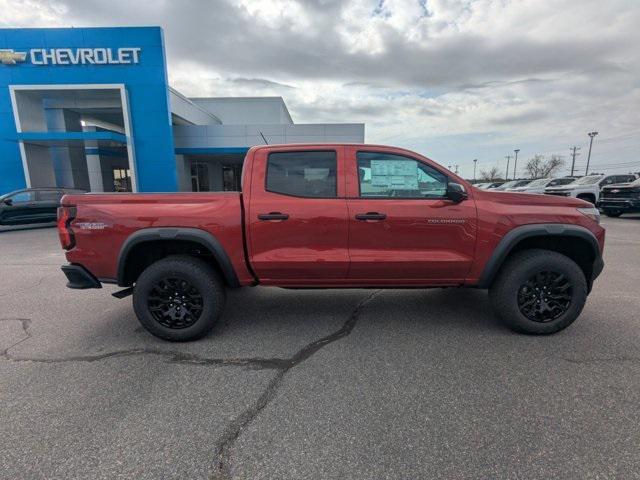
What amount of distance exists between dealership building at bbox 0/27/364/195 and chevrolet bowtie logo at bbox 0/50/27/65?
5cm

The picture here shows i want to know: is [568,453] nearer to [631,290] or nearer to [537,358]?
[537,358]

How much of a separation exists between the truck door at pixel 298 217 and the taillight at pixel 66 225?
1.71 meters

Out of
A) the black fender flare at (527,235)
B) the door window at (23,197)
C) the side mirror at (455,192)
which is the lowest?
the black fender flare at (527,235)

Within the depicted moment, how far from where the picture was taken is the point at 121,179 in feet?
93.0

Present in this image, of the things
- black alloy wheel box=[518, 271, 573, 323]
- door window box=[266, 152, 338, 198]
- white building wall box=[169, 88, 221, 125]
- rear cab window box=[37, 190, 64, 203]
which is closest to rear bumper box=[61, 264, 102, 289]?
door window box=[266, 152, 338, 198]

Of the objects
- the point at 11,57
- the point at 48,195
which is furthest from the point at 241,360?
the point at 11,57

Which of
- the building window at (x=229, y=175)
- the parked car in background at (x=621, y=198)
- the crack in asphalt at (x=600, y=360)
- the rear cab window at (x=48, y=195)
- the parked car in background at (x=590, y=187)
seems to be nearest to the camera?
the crack in asphalt at (x=600, y=360)

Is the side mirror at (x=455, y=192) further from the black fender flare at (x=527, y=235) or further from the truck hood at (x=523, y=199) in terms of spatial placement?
the black fender flare at (x=527, y=235)

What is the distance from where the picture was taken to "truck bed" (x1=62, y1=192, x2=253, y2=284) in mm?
3295

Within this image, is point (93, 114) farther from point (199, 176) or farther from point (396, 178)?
point (396, 178)

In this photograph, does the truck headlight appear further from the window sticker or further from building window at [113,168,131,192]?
building window at [113,168,131,192]

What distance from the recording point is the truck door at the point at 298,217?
10.9 ft

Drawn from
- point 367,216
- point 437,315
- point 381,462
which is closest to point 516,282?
point 437,315

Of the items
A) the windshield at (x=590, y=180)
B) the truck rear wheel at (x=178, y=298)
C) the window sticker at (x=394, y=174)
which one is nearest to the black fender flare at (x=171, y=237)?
the truck rear wheel at (x=178, y=298)
